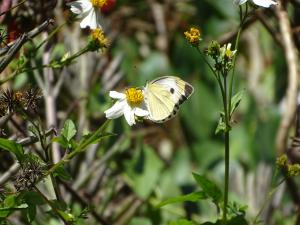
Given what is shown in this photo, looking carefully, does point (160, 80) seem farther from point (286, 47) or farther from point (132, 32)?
point (132, 32)

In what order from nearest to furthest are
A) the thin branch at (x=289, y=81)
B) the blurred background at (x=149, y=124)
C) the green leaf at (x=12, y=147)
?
the green leaf at (x=12, y=147) < the blurred background at (x=149, y=124) < the thin branch at (x=289, y=81)

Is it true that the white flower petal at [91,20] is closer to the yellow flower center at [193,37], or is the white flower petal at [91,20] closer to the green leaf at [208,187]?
the yellow flower center at [193,37]

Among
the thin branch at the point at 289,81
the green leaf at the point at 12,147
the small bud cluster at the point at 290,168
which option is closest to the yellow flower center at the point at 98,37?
the green leaf at the point at 12,147

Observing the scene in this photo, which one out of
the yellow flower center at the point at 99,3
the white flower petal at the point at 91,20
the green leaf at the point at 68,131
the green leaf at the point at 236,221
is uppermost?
the yellow flower center at the point at 99,3

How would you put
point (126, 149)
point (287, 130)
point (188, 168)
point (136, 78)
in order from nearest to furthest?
point (287, 130), point (126, 149), point (188, 168), point (136, 78)

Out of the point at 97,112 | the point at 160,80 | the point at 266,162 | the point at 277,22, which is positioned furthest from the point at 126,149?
the point at 160,80
